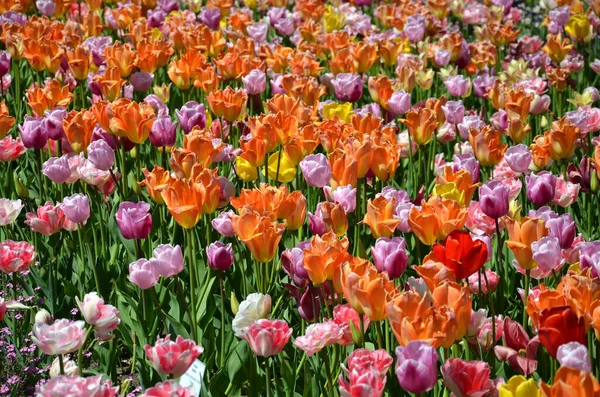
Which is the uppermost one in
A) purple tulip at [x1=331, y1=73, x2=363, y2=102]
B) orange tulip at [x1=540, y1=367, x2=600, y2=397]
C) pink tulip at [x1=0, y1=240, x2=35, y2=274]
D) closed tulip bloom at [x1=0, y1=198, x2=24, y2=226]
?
orange tulip at [x1=540, y1=367, x2=600, y2=397]

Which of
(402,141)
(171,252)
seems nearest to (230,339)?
(171,252)

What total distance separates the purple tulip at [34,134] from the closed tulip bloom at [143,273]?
1.14m

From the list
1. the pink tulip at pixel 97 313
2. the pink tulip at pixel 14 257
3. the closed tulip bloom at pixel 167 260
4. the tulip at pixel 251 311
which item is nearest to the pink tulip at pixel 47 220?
the pink tulip at pixel 14 257

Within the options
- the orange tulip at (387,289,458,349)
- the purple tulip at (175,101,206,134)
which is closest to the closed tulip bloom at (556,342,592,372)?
the orange tulip at (387,289,458,349)

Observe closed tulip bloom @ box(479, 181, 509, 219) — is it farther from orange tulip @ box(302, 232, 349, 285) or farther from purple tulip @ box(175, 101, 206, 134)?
purple tulip @ box(175, 101, 206, 134)

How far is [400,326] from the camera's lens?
194 centimetres

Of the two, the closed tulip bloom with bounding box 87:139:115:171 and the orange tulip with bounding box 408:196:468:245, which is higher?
the orange tulip with bounding box 408:196:468:245

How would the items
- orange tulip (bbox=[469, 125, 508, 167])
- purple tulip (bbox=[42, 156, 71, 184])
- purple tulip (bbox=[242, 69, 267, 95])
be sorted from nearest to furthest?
purple tulip (bbox=[42, 156, 71, 184]), orange tulip (bbox=[469, 125, 508, 167]), purple tulip (bbox=[242, 69, 267, 95])

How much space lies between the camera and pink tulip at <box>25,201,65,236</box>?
9.32 feet

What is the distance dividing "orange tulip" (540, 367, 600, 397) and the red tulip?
59 cm

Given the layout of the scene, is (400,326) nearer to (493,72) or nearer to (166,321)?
(166,321)

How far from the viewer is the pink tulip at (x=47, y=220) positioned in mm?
2840

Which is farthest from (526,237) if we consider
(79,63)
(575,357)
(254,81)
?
(79,63)

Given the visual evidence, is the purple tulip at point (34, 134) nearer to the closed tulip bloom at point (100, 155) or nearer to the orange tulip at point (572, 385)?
the closed tulip bloom at point (100, 155)
